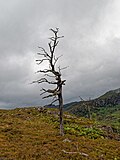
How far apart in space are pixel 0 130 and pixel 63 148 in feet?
48.9

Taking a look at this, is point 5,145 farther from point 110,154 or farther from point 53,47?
point 53,47

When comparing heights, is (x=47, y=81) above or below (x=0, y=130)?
above

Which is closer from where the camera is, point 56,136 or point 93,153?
point 93,153

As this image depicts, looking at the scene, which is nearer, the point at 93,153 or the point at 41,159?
the point at 41,159

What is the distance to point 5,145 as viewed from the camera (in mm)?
28844

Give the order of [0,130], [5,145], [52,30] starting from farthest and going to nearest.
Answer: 1. [0,130]
2. [52,30]
3. [5,145]

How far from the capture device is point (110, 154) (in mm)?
26922

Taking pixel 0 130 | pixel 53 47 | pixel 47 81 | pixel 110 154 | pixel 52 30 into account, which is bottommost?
pixel 110 154

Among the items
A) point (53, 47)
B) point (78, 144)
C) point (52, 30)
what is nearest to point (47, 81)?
point (53, 47)

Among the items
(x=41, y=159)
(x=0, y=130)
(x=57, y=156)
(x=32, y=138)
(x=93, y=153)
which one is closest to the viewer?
(x=41, y=159)

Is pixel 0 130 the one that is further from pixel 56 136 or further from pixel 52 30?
pixel 52 30

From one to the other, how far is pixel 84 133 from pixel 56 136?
6.79 meters

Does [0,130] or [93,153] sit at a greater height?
[0,130]

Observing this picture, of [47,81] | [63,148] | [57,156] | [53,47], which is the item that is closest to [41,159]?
[57,156]
